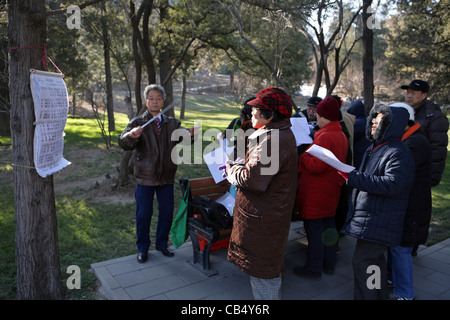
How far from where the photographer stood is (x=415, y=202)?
3156mm

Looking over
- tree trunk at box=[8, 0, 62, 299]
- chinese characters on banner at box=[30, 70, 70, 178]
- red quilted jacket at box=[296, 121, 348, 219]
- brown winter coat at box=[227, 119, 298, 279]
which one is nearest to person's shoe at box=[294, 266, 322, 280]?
red quilted jacket at box=[296, 121, 348, 219]

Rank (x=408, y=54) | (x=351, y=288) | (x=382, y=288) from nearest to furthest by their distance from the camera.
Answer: (x=382, y=288)
(x=351, y=288)
(x=408, y=54)

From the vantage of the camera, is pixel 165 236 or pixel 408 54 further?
pixel 408 54

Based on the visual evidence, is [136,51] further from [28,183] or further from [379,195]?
[379,195]

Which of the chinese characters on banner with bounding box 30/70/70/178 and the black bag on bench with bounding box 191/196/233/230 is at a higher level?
the chinese characters on banner with bounding box 30/70/70/178

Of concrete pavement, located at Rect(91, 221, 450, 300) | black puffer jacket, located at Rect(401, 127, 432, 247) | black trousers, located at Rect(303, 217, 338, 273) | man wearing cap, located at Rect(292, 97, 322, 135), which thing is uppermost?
man wearing cap, located at Rect(292, 97, 322, 135)

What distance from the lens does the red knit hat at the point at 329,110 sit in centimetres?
347

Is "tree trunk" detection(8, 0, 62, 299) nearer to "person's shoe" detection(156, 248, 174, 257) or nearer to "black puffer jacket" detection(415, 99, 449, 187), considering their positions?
"person's shoe" detection(156, 248, 174, 257)

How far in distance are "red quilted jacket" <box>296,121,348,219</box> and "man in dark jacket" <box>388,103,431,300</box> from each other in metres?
0.61

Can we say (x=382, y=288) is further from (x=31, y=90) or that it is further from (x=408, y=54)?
(x=408, y=54)

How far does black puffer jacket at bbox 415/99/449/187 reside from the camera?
4.36 metres
